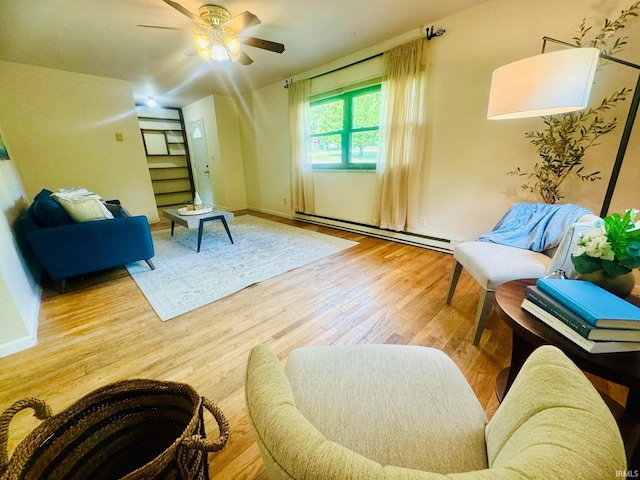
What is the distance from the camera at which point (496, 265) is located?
142cm

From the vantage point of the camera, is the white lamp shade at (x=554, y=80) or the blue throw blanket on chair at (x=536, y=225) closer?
the white lamp shade at (x=554, y=80)

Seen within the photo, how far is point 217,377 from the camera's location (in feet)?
4.20

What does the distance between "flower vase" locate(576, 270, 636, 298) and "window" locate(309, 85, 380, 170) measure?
2702 mm

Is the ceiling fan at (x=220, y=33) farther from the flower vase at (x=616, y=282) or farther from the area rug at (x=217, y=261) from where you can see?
the flower vase at (x=616, y=282)

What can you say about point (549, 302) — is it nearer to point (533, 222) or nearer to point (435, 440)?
point (435, 440)

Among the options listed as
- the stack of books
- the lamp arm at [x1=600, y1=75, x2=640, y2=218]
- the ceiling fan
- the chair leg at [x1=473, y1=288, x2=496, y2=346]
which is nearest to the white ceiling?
the ceiling fan

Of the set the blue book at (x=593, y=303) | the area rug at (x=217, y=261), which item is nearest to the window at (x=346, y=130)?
the area rug at (x=217, y=261)

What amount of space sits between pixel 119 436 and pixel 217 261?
2083 mm

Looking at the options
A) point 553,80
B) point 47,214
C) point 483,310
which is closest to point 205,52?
point 47,214

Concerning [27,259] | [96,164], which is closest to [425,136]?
[27,259]

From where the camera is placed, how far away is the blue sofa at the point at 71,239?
1.98m

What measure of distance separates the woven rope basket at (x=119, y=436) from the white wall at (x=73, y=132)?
452cm

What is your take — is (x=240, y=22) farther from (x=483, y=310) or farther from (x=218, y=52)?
(x=483, y=310)

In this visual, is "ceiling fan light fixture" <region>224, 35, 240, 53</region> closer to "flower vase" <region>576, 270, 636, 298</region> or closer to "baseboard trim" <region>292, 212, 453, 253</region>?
"baseboard trim" <region>292, 212, 453, 253</region>
